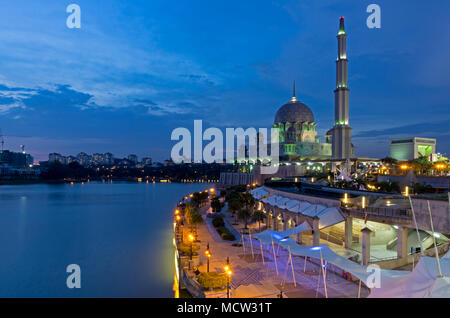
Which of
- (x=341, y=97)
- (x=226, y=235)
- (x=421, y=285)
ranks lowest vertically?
(x=226, y=235)

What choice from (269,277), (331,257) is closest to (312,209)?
(269,277)

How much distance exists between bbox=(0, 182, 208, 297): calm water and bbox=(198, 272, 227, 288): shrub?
251 inches

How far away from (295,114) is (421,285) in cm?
7725

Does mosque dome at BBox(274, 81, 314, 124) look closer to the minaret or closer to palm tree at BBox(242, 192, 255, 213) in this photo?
the minaret

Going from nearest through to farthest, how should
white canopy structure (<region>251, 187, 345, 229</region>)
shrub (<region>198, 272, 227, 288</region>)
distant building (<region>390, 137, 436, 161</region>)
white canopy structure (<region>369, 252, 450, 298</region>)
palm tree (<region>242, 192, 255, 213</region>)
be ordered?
white canopy structure (<region>369, 252, 450, 298</region>)
shrub (<region>198, 272, 227, 288</region>)
white canopy structure (<region>251, 187, 345, 229</region>)
palm tree (<region>242, 192, 255, 213</region>)
distant building (<region>390, 137, 436, 161</region>)

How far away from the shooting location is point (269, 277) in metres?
15.2

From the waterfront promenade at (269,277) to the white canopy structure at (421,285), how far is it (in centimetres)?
370

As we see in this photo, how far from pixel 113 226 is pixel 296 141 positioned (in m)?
54.2

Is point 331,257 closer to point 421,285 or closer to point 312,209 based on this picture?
point 421,285

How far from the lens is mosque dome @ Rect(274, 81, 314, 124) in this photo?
81812 millimetres

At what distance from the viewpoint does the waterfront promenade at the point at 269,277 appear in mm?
12992

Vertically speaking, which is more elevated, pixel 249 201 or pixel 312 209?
pixel 312 209

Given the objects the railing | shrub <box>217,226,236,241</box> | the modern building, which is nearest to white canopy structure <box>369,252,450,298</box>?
the railing

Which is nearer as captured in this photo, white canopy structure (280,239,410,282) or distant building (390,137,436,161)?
white canopy structure (280,239,410,282)
